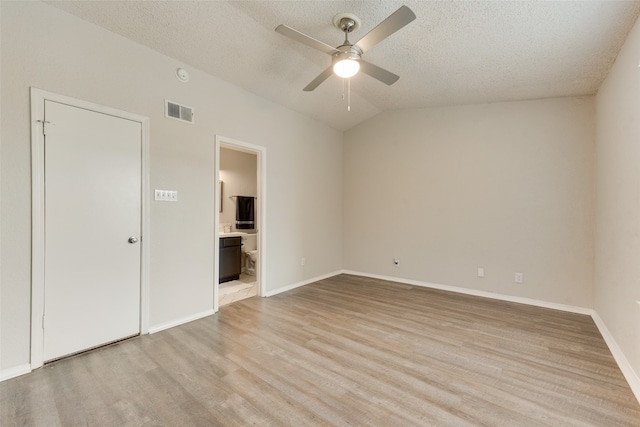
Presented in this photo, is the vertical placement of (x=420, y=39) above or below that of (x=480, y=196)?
above

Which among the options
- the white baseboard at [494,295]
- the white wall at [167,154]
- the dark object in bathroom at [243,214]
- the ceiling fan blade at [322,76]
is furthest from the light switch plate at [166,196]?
the white baseboard at [494,295]

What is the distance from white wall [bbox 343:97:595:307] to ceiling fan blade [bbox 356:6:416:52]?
2.67 meters

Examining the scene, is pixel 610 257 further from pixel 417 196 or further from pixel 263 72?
pixel 263 72

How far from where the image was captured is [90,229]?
2389mm

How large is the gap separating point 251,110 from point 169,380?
3120mm

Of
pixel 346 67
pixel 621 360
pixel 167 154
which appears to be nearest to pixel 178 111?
pixel 167 154

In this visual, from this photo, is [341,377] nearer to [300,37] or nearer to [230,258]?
[300,37]

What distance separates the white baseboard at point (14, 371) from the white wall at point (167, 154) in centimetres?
3

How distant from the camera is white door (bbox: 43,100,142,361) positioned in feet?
7.26

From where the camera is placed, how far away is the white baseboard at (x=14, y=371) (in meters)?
1.99

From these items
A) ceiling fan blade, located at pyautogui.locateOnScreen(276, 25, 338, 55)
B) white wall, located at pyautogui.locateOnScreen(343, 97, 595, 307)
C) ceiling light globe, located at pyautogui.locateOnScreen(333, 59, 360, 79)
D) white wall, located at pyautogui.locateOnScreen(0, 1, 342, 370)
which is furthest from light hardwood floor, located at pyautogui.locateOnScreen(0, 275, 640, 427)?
ceiling fan blade, located at pyautogui.locateOnScreen(276, 25, 338, 55)

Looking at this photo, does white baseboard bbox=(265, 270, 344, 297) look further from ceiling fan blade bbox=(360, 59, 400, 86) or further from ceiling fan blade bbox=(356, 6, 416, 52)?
ceiling fan blade bbox=(356, 6, 416, 52)

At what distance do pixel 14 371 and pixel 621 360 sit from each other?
4646 mm

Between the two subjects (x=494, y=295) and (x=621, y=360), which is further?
(x=494, y=295)
